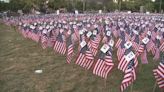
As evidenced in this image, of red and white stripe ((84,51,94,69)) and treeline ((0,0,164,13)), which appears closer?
red and white stripe ((84,51,94,69))

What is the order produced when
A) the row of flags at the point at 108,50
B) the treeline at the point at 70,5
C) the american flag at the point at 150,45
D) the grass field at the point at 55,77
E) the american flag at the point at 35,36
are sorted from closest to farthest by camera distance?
the row of flags at the point at 108,50 → the grass field at the point at 55,77 → the american flag at the point at 150,45 → the american flag at the point at 35,36 → the treeline at the point at 70,5

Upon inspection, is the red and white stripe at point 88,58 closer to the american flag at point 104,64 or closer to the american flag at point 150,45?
A: the american flag at point 104,64

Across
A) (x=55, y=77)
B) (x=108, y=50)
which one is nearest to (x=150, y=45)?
(x=55, y=77)

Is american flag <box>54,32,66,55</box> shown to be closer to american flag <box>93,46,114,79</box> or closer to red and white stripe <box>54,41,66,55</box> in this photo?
red and white stripe <box>54,41,66,55</box>

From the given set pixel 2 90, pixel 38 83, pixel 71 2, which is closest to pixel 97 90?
pixel 38 83

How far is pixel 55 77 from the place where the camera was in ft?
62.2

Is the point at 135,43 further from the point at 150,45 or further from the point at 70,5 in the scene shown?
the point at 70,5

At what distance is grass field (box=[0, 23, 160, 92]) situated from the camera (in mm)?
16766

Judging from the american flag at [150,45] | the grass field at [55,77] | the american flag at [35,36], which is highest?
the american flag at [150,45]

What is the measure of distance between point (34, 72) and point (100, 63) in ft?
19.9

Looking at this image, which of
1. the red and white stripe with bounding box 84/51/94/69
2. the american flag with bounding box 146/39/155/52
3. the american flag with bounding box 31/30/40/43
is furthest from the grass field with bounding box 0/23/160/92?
the american flag with bounding box 31/30/40/43

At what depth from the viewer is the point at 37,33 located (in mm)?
33000

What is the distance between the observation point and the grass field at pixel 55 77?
16.8 m

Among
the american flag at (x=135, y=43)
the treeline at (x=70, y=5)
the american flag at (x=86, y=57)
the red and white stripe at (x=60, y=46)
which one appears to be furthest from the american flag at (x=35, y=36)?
the treeline at (x=70, y=5)
